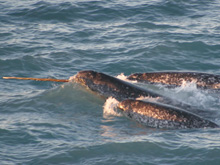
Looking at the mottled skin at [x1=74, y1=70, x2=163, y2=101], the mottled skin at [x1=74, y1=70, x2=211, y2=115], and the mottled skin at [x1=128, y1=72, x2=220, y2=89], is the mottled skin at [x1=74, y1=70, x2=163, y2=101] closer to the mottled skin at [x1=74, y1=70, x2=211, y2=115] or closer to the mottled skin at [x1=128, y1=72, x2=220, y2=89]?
the mottled skin at [x1=74, y1=70, x2=211, y2=115]

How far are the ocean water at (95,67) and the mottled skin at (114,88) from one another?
31cm

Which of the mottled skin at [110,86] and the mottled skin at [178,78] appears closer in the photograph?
the mottled skin at [110,86]

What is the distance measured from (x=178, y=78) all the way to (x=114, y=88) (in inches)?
108

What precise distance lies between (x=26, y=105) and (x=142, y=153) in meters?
5.15

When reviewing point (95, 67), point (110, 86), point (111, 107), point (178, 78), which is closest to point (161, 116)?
point (111, 107)

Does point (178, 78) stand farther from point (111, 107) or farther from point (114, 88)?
point (111, 107)

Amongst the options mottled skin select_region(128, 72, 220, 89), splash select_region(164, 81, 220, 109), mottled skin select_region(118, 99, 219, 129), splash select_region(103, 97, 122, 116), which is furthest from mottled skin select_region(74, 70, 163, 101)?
mottled skin select_region(128, 72, 220, 89)

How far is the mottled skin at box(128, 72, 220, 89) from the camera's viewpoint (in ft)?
50.2

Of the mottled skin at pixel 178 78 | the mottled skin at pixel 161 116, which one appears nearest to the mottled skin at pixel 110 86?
the mottled skin at pixel 161 116

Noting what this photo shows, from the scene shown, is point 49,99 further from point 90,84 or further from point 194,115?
point 194,115

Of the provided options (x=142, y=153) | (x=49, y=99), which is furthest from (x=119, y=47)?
(x=142, y=153)

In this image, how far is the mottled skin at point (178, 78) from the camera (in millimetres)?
15312

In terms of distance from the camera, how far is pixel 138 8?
2473 centimetres

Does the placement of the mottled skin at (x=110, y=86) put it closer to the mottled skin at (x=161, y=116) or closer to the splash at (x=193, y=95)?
the mottled skin at (x=161, y=116)
